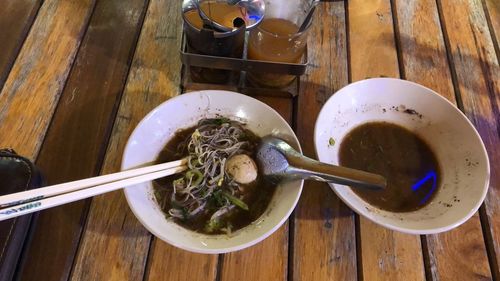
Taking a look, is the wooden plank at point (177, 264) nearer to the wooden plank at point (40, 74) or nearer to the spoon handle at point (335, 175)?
the spoon handle at point (335, 175)

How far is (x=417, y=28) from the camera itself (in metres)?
1.26

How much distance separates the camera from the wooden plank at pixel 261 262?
83 centimetres

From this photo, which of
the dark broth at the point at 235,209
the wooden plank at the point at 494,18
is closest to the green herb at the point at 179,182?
the dark broth at the point at 235,209

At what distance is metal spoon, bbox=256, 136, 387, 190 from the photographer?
Answer: 80cm

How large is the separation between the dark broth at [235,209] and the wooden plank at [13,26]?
0.54 m

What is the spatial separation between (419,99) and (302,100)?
0.95ft

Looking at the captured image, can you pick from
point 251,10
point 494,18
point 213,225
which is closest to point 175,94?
point 251,10

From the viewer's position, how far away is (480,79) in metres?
1.16

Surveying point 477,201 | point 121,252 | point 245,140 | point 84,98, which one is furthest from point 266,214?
point 84,98

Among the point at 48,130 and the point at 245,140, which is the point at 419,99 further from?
the point at 48,130

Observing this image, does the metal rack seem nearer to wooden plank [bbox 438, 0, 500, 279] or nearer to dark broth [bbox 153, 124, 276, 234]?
dark broth [bbox 153, 124, 276, 234]

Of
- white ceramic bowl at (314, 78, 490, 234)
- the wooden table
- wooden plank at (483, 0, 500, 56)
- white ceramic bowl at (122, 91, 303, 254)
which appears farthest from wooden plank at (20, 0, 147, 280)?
wooden plank at (483, 0, 500, 56)

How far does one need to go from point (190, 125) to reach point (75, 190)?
316mm

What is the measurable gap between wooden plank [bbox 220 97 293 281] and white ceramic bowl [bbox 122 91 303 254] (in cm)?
7
